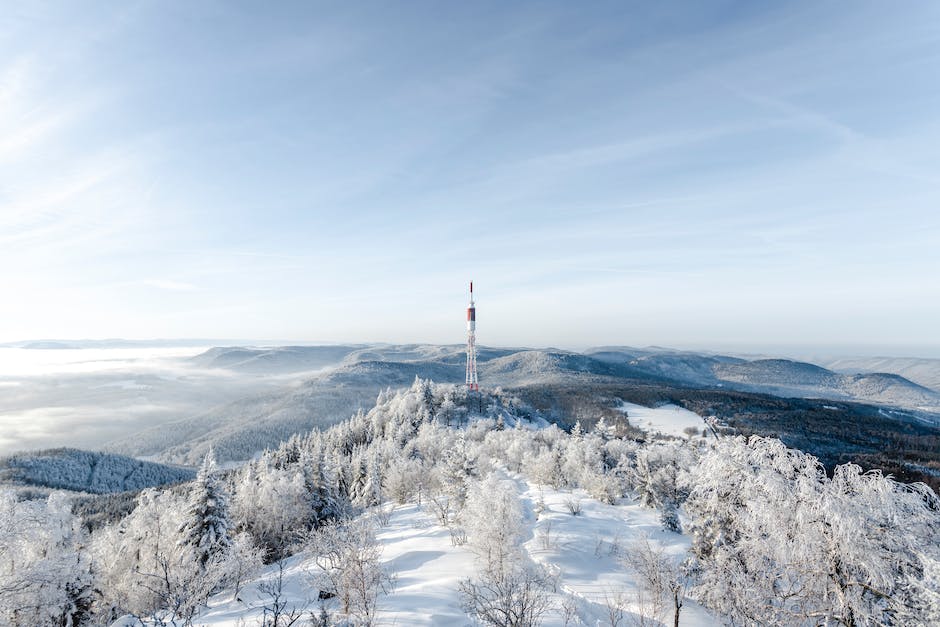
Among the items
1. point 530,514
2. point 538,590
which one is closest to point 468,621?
point 538,590

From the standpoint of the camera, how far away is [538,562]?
37031 mm

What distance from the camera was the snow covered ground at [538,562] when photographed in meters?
26.5

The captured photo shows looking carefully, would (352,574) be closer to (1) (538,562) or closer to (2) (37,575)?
(2) (37,575)

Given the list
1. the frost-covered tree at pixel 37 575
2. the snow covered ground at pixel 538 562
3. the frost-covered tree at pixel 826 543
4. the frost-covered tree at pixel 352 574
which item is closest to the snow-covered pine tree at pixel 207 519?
the snow covered ground at pixel 538 562

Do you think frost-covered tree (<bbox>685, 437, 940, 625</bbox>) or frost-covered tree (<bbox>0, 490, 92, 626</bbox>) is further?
frost-covered tree (<bbox>0, 490, 92, 626</bbox>)

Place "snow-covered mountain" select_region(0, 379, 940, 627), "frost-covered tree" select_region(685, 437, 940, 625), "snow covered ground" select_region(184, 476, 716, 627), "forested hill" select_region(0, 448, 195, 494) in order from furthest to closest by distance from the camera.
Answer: "forested hill" select_region(0, 448, 195, 494)
"snow covered ground" select_region(184, 476, 716, 627)
"snow-covered mountain" select_region(0, 379, 940, 627)
"frost-covered tree" select_region(685, 437, 940, 625)

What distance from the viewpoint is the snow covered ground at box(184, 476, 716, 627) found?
86.8 ft

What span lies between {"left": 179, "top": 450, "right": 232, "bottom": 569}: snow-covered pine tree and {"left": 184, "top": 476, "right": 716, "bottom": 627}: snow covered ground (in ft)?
19.1

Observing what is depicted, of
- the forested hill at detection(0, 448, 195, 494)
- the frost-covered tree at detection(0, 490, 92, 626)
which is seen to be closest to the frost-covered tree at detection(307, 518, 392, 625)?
the frost-covered tree at detection(0, 490, 92, 626)

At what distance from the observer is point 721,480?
21.9 meters

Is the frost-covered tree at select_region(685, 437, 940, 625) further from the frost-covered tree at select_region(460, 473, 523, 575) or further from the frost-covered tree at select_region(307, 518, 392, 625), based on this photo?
the frost-covered tree at select_region(307, 518, 392, 625)

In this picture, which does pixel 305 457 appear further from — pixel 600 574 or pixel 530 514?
pixel 600 574

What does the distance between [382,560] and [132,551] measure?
99.1 ft

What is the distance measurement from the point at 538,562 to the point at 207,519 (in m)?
33.2
